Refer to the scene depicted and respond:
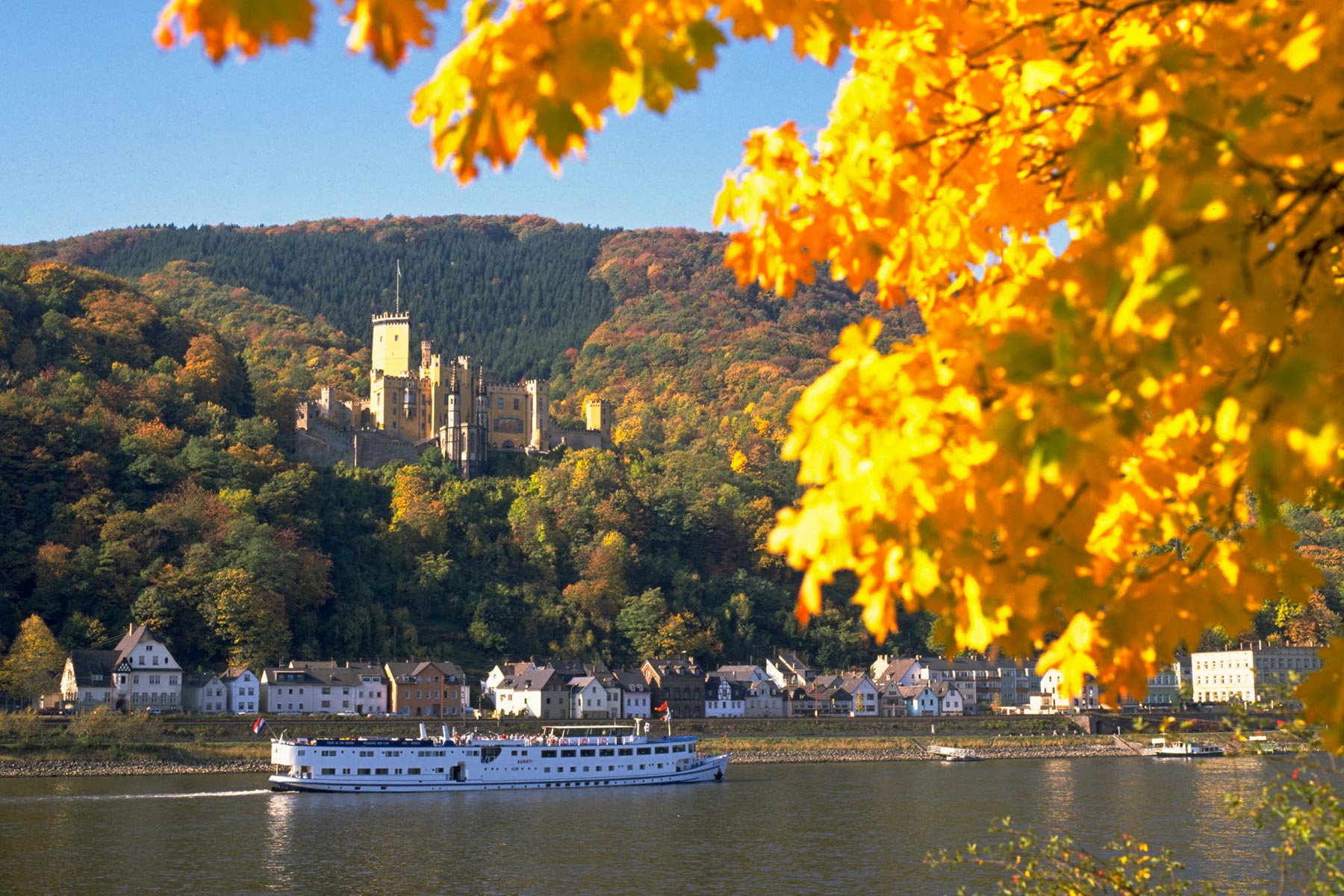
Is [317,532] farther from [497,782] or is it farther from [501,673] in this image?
[497,782]

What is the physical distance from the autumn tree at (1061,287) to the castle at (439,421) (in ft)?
354

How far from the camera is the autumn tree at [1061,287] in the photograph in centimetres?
312

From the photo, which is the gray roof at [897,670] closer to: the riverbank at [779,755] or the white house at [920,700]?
the white house at [920,700]

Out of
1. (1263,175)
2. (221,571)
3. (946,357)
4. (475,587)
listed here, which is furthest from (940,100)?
(475,587)

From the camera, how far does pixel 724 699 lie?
90938mm

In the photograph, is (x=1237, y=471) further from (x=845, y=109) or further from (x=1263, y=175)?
(x=845, y=109)

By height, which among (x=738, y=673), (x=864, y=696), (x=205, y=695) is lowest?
(x=864, y=696)

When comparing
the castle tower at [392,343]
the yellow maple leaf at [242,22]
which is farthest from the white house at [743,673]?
the yellow maple leaf at [242,22]

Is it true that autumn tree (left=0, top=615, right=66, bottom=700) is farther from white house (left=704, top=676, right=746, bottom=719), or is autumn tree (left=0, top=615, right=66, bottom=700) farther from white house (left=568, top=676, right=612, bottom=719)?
white house (left=704, top=676, right=746, bottom=719)

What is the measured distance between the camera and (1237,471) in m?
4.03

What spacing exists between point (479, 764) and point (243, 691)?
2159cm

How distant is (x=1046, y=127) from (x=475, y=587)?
96560 mm

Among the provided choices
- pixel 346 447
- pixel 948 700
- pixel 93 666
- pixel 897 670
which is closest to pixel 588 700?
pixel 897 670

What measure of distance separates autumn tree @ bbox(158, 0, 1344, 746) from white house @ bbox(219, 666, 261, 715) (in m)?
78.5
